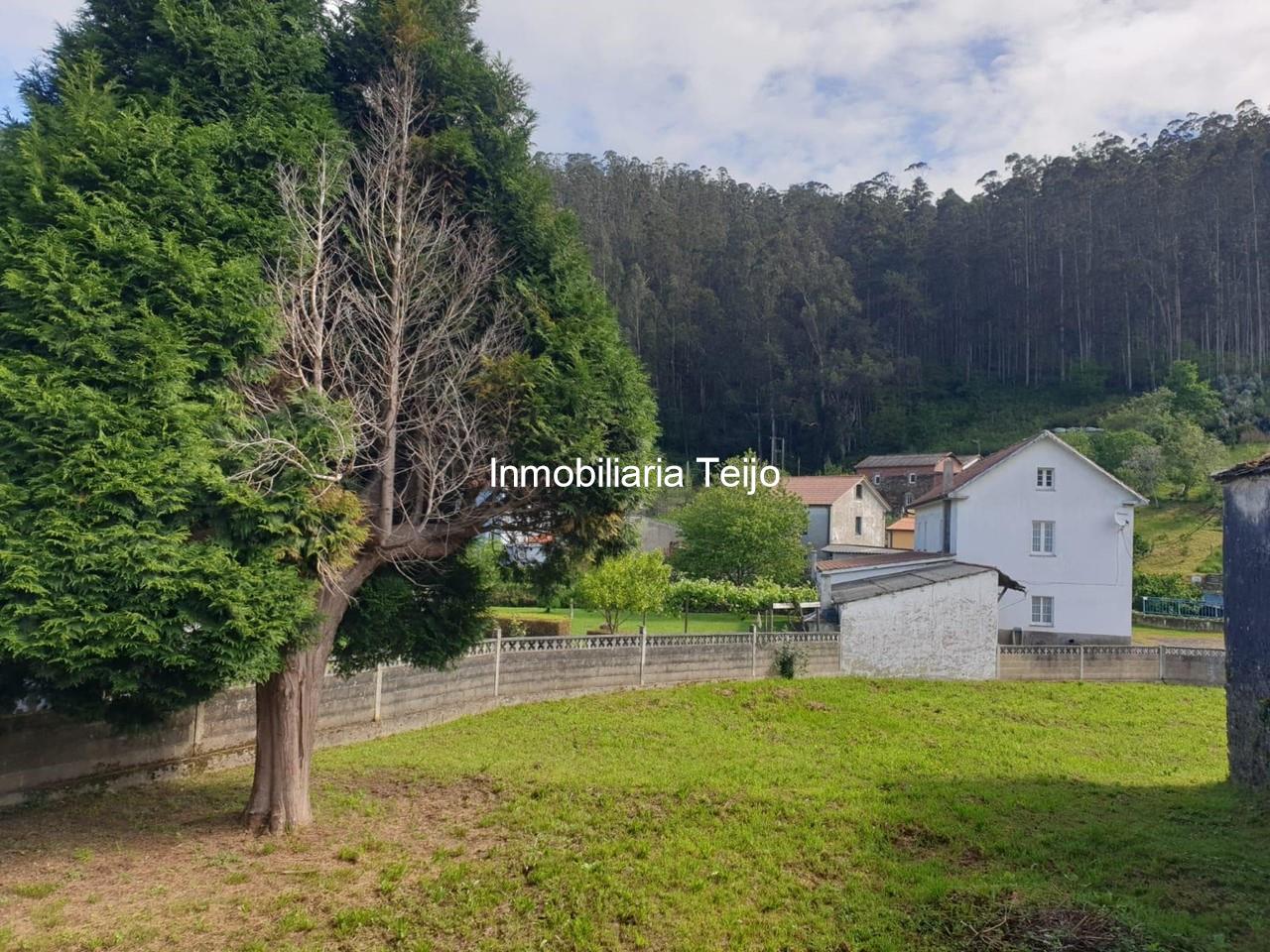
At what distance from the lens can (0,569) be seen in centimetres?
538

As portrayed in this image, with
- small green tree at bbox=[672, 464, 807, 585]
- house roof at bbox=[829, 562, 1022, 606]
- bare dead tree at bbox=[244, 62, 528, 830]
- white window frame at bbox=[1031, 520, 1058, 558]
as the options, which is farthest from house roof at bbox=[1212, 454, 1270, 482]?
small green tree at bbox=[672, 464, 807, 585]

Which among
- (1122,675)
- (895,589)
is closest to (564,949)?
(895,589)

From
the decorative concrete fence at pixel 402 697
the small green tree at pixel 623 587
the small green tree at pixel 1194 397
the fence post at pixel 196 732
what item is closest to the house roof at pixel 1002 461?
Result: the decorative concrete fence at pixel 402 697

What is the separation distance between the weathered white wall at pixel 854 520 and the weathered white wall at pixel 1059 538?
12249mm

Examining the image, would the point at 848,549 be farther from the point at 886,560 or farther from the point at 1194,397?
the point at 1194,397

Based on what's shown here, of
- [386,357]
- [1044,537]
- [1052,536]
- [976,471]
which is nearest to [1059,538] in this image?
[1052,536]

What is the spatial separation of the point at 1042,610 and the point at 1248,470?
712 inches

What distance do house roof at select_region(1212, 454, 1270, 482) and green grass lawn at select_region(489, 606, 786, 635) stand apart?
1525cm

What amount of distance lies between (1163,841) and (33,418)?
32.6 feet

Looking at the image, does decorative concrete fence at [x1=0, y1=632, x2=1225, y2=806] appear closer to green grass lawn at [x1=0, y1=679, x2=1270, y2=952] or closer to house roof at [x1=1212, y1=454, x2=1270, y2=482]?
green grass lawn at [x1=0, y1=679, x2=1270, y2=952]

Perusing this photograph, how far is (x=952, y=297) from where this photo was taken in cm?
6456

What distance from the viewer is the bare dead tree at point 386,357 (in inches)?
284

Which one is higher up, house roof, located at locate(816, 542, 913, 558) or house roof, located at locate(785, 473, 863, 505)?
house roof, located at locate(785, 473, 863, 505)

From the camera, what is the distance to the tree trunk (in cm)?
718
